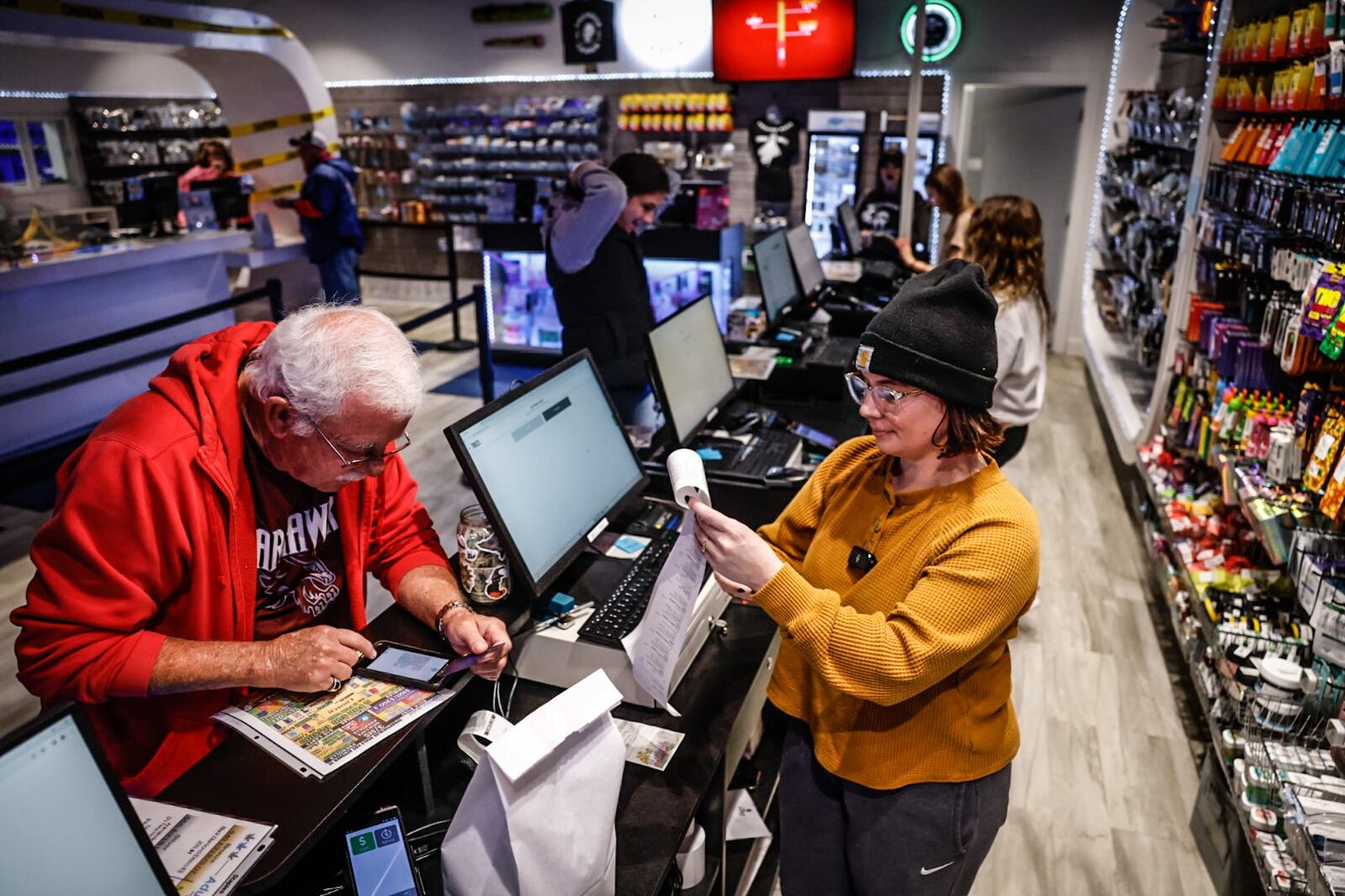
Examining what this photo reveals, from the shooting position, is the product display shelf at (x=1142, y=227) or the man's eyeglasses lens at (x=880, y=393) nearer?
the man's eyeglasses lens at (x=880, y=393)

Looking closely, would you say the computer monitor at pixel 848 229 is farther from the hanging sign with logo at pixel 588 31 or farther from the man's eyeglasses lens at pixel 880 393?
the man's eyeglasses lens at pixel 880 393

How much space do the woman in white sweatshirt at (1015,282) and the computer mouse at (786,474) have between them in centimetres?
83

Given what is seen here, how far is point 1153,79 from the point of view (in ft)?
22.1

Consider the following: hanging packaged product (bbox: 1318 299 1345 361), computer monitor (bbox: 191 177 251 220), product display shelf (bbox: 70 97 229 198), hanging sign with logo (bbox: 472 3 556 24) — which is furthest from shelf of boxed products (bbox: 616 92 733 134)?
hanging packaged product (bbox: 1318 299 1345 361)

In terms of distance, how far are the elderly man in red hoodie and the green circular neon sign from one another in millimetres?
7462

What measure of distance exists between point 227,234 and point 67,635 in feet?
20.7

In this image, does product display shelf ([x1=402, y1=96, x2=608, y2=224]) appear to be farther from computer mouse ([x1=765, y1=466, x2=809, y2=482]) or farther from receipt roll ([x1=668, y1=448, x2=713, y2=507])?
receipt roll ([x1=668, y1=448, x2=713, y2=507])

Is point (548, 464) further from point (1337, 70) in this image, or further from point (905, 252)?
point (905, 252)

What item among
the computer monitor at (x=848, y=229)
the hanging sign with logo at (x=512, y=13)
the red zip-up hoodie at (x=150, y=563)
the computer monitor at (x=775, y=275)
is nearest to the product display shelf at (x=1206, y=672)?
the computer monitor at (x=775, y=275)

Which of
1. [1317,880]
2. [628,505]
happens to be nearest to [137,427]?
[628,505]

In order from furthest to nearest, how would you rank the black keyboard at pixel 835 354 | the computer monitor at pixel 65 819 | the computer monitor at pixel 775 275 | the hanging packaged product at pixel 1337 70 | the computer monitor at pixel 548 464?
the computer monitor at pixel 775 275, the black keyboard at pixel 835 354, the hanging packaged product at pixel 1337 70, the computer monitor at pixel 548 464, the computer monitor at pixel 65 819

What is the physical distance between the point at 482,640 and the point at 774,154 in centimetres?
762

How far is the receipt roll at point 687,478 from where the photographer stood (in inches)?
59.3

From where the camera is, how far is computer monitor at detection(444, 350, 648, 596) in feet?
5.57
